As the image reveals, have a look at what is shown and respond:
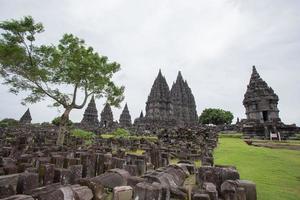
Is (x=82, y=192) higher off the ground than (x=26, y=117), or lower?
lower

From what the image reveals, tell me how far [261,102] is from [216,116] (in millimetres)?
27760

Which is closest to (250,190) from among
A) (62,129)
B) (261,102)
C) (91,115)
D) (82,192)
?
(82,192)

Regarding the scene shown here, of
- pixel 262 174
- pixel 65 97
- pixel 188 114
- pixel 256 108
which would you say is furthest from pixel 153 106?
pixel 262 174

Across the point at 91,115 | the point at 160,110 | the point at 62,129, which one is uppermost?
the point at 160,110

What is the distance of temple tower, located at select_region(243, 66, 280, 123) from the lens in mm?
32625

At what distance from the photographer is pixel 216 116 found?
198ft

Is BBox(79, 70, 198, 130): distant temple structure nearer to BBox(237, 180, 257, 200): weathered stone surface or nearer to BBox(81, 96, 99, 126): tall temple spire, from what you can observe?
BBox(81, 96, 99, 126): tall temple spire

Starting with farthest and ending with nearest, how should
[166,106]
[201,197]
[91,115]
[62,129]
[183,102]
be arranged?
[183,102], [91,115], [166,106], [62,129], [201,197]

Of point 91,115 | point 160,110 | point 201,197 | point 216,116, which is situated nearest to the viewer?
point 201,197

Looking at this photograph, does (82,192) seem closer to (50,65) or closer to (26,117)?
(50,65)

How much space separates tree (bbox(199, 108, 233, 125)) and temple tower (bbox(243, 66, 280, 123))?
1006 inches

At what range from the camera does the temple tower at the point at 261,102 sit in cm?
3262

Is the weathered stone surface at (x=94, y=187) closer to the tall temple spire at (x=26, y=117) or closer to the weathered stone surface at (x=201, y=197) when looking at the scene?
the weathered stone surface at (x=201, y=197)

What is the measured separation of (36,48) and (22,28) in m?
1.52
